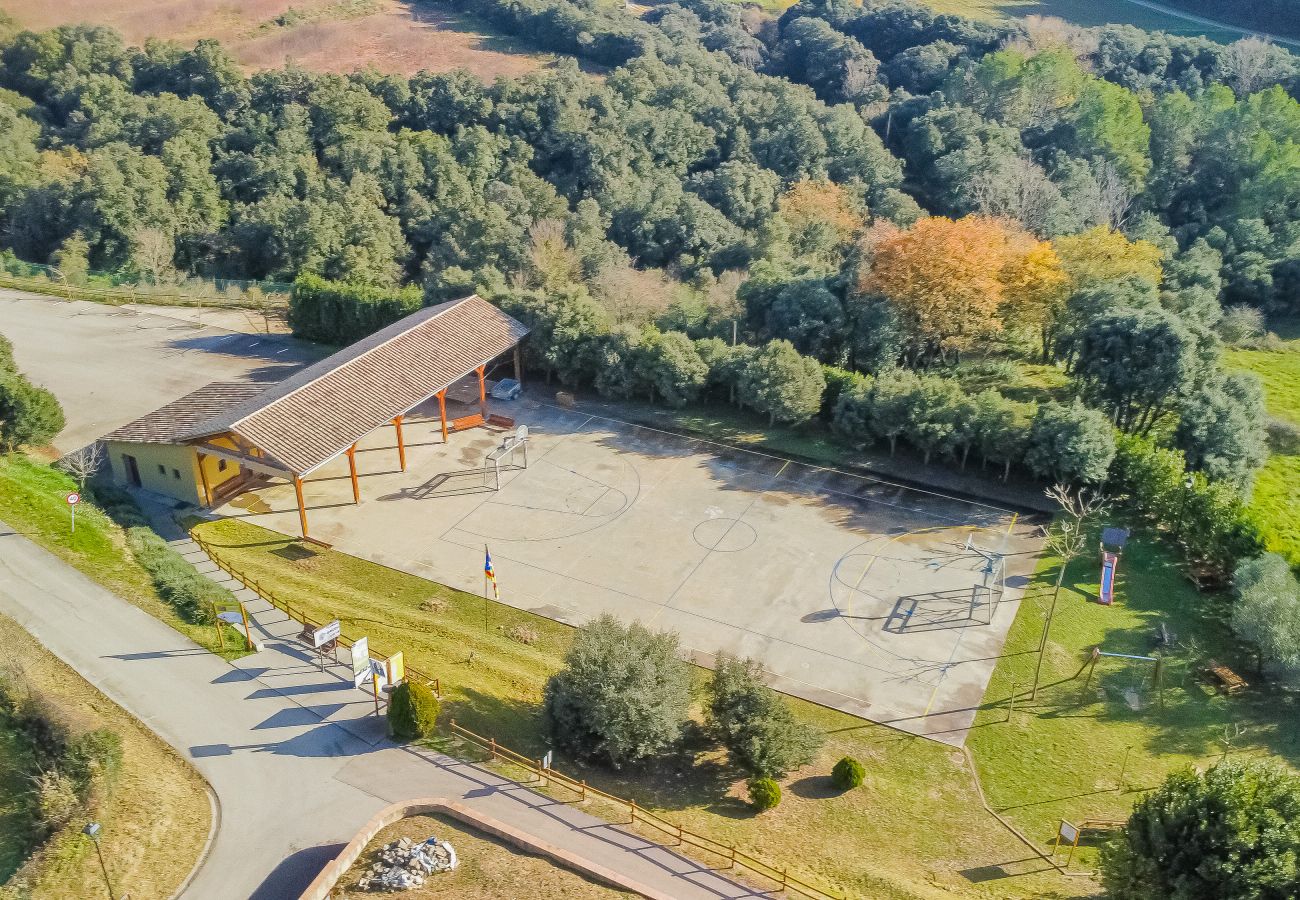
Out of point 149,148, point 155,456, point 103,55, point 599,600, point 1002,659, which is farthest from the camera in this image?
point 103,55

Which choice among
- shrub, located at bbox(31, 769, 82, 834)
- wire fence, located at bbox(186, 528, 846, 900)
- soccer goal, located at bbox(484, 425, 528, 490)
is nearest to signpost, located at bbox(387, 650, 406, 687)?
wire fence, located at bbox(186, 528, 846, 900)

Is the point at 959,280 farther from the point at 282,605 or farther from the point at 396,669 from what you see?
the point at 282,605

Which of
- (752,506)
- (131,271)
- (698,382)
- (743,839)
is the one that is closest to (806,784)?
(743,839)

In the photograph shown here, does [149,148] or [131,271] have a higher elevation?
[149,148]

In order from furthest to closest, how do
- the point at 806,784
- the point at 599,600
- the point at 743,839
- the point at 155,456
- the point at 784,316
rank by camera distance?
the point at 784,316
the point at 155,456
the point at 599,600
the point at 806,784
the point at 743,839

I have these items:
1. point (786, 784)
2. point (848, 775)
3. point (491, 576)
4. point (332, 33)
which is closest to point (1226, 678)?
point (848, 775)

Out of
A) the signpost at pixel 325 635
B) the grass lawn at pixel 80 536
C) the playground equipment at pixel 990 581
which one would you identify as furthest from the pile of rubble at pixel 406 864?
the playground equipment at pixel 990 581

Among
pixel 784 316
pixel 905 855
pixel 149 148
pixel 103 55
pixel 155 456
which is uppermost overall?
pixel 103 55

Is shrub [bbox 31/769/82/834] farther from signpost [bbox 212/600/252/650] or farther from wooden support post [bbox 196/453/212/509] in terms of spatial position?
wooden support post [bbox 196/453/212/509]

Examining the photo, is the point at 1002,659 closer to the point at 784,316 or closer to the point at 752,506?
the point at 752,506
